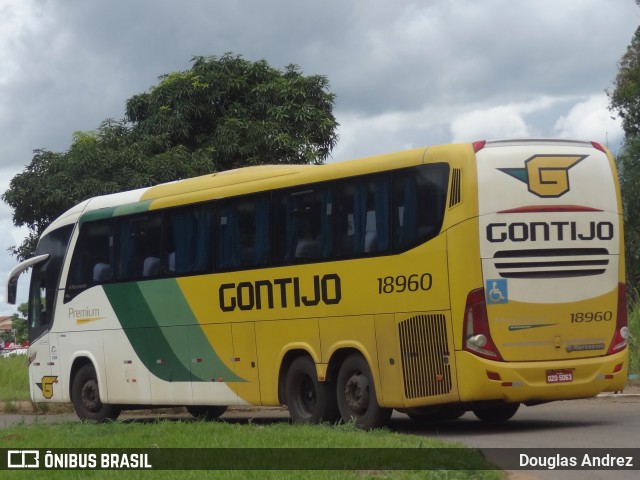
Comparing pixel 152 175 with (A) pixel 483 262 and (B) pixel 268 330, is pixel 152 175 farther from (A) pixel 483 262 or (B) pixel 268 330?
(A) pixel 483 262

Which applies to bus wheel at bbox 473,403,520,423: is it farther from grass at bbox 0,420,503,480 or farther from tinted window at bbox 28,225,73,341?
tinted window at bbox 28,225,73,341

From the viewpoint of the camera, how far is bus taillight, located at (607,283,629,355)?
15.3 metres

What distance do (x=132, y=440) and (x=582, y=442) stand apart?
4.77 meters

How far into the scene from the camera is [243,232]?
17.7m

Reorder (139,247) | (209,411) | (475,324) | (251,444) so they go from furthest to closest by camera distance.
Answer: (209,411) < (139,247) < (475,324) < (251,444)

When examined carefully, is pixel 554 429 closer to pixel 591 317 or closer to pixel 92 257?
pixel 591 317

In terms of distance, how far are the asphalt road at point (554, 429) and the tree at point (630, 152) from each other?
8.05 metres

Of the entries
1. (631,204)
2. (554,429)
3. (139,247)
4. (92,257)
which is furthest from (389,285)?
(631,204)

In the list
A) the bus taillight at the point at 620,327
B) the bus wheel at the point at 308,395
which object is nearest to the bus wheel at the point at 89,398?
the bus wheel at the point at 308,395

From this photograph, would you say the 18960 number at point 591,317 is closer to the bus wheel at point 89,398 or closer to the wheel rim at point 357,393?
the wheel rim at point 357,393

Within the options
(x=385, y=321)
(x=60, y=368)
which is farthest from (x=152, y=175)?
(x=385, y=321)

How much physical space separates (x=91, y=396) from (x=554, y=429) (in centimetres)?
871

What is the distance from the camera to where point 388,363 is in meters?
15.4

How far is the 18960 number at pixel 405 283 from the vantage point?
48.9 ft
